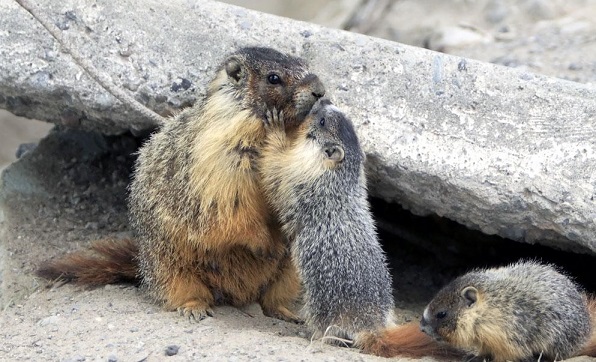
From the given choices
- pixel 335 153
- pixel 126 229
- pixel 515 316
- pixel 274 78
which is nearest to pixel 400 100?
pixel 335 153

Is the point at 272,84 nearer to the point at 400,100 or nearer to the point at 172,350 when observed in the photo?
the point at 400,100

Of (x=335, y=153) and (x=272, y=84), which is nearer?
(x=335, y=153)

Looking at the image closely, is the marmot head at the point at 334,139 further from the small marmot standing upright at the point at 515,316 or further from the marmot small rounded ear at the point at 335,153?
the small marmot standing upright at the point at 515,316

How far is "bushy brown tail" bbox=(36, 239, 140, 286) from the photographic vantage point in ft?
19.3

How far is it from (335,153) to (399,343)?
106 centimetres

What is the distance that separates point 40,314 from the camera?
5.66 m

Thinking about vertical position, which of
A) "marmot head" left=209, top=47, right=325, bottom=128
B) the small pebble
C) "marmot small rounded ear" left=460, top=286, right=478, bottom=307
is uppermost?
"marmot head" left=209, top=47, right=325, bottom=128

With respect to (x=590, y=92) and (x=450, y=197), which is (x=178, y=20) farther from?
(x=590, y=92)

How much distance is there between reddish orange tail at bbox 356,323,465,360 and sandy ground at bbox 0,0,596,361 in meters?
0.15

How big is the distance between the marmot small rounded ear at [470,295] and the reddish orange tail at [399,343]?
342 millimetres

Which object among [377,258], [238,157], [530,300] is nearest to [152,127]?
[238,157]

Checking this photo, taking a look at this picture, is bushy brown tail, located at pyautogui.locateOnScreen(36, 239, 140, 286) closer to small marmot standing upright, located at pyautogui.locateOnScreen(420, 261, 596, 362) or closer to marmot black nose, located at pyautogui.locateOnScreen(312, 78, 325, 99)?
marmot black nose, located at pyautogui.locateOnScreen(312, 78, 325, 99)

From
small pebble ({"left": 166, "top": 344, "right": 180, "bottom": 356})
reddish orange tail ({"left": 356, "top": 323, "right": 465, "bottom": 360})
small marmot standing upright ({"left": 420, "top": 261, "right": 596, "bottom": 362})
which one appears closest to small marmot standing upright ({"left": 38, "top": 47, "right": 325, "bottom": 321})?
small pebble ({"left": 166, "top": 344, "right": 180, "bottom": 356})

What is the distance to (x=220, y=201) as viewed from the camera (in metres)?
5.25
